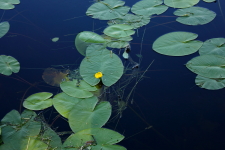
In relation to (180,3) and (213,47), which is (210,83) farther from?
(180,3)

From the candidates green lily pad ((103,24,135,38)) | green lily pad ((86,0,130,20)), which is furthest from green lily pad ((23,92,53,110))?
green lily pad ((86,0,130,20))

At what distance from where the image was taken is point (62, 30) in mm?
2525

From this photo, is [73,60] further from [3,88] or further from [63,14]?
[63,14]

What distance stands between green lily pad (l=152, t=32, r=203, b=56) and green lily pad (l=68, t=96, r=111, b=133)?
2.66 ft

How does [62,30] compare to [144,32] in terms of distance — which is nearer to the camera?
[144,32]

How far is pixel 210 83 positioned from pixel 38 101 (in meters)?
1.43

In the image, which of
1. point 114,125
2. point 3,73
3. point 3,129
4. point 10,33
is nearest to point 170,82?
point 114,125

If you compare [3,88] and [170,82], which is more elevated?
[170,82]

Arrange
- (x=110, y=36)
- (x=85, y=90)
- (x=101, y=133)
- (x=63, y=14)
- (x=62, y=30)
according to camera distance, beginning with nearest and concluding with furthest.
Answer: (x=101, y=133) → (x=85, y=90) → (x=110, y=36) → (x=62, y=30) → (x=63, y=14)

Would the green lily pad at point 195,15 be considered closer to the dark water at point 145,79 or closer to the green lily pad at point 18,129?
the dark water at point 145,79

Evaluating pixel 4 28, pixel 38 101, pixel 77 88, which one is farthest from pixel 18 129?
pixel 4 28

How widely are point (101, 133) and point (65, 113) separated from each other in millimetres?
345

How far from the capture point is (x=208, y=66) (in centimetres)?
189

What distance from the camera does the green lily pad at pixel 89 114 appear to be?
5.21ft
